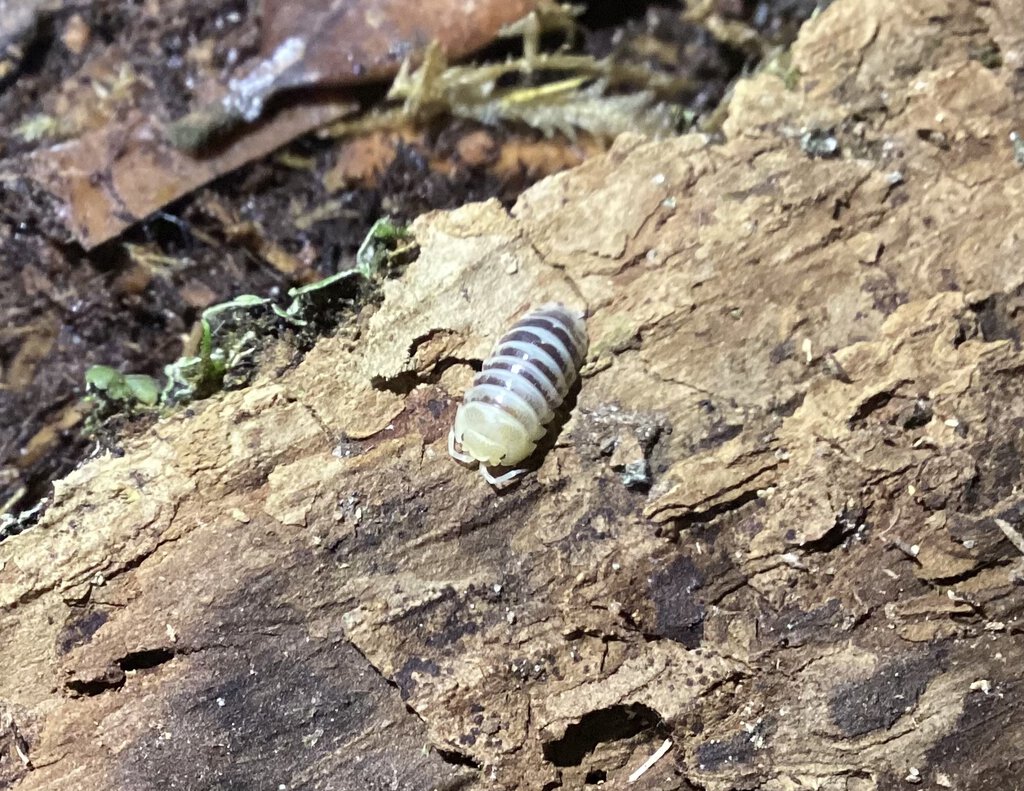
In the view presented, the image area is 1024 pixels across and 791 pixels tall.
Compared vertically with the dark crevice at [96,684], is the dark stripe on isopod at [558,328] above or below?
above

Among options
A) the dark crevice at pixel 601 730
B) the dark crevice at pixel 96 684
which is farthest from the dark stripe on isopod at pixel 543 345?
the dark crevice at pixel 96 684

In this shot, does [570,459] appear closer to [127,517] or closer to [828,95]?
[127,517]

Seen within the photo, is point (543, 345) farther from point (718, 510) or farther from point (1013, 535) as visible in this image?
point (1013, 535)

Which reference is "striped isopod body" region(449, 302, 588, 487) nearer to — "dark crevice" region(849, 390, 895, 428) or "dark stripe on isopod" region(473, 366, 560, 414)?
"dark stripe on isopod" region(473, 366, 560, 414)

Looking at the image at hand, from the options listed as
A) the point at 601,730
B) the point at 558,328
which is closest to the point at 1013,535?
the point at 601,730

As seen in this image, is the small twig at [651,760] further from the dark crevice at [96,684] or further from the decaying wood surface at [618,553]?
the dark crevice at [96,684]

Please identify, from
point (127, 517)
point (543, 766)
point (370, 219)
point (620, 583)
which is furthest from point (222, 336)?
point (543, 766)
